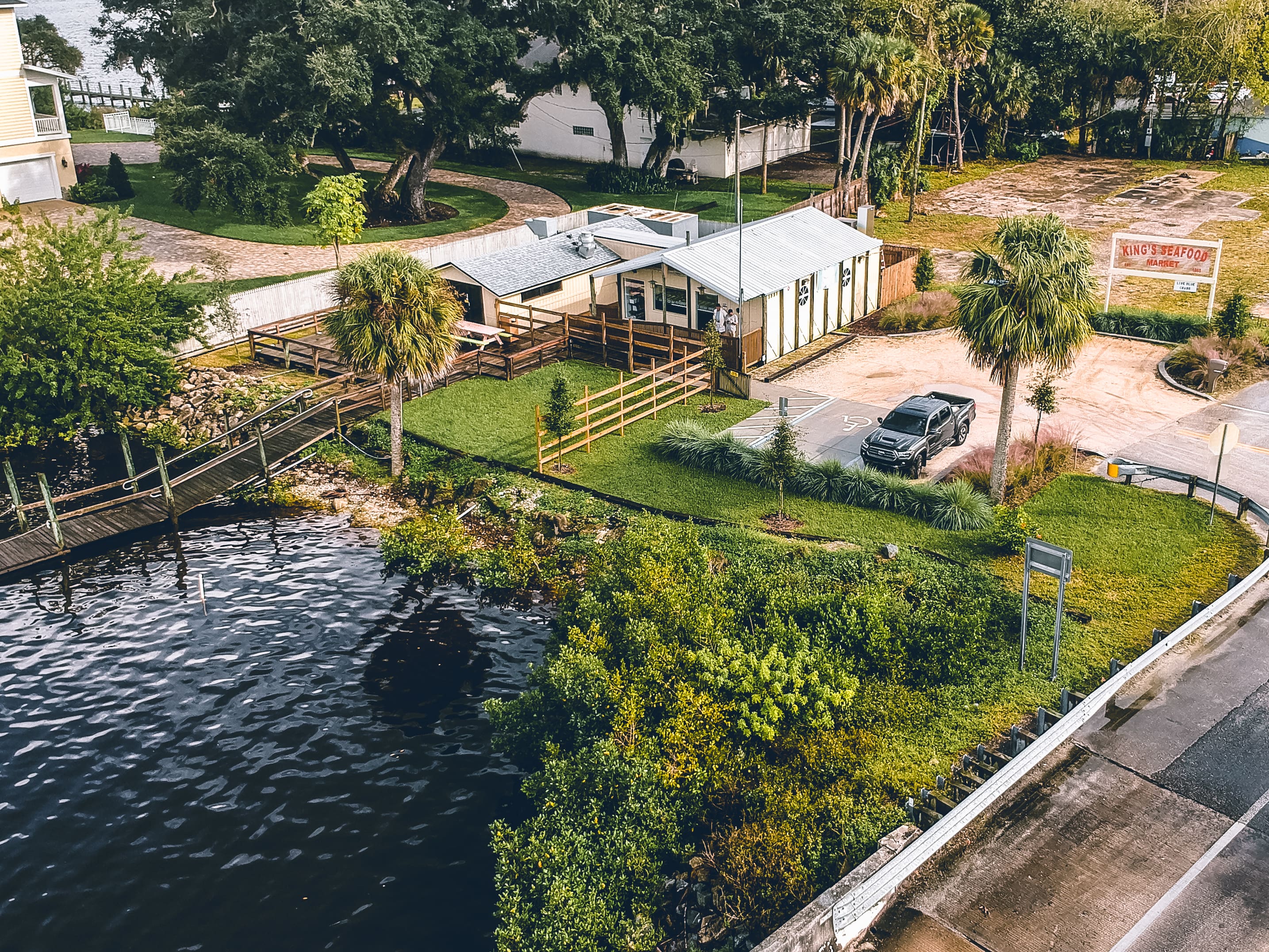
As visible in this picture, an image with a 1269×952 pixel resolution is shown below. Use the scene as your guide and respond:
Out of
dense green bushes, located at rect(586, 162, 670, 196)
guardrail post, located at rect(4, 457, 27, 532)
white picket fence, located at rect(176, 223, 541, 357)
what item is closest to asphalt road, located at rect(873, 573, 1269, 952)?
guardrail post, located at rect(4, 457, 27, 532)

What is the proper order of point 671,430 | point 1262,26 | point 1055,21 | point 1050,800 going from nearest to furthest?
point 1050,800
point 671,430
point 1262,26
point 1055,21

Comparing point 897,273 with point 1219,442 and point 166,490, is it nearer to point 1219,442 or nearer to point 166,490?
point 1219,442

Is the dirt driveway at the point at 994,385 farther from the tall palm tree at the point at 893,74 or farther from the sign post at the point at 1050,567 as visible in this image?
the tall palm tree at the point at 893,74

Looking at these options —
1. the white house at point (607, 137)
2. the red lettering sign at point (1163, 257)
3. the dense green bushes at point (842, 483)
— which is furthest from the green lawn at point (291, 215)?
the red lettering sign at point (1163, 257)

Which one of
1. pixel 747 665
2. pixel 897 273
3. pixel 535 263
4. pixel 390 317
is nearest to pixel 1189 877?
pixel 747 665

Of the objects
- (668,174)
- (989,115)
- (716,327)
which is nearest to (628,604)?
(716,327)

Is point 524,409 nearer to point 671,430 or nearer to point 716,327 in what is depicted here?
point 671,430
